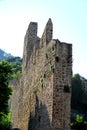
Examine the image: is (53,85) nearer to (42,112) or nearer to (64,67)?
(64,67)

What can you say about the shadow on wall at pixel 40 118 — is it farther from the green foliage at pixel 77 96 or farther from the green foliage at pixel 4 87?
the green foliage at pixel 77 96

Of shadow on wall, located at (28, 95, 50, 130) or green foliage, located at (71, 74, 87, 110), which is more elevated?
green foliage, located at (71, 74, 87, 110)

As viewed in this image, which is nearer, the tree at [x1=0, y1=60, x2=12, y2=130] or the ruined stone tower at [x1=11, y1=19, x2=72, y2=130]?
the ruined stone tower at [x1=11, y1=19, x2=72, y2=130]

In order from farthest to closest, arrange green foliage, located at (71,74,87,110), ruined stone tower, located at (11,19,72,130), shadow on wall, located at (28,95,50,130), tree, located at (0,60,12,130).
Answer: green foliage, located at (71,74,87,110), tree, located at (0,60,12,130), shadow on wall, located at (28,95,50,130), ruined stone tower, located at (11,19,72,130)

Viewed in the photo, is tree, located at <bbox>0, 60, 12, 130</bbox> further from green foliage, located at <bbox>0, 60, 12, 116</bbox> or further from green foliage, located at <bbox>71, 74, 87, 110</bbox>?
green foliage, located at <bbox>71, 74, 87, 110</bbox>

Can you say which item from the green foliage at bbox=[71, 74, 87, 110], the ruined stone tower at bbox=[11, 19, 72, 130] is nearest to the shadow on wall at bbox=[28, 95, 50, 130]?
the ruined stone tower at bbox=[11, 19, 72, 130]

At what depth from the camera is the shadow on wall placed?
14.5 metres

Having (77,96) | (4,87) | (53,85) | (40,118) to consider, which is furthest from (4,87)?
(77,96)

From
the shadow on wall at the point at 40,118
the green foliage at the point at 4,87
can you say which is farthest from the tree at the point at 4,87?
the shadow on wall at the point at 40,118

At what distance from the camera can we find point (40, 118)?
16406 mm

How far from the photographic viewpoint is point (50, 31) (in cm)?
1633

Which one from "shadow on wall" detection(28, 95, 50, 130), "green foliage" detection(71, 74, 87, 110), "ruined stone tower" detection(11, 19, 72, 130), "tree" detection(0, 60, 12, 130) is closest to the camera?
"ruined stone tower" detection(11, 19, 72, 130)

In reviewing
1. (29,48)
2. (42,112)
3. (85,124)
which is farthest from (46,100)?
(85,124)

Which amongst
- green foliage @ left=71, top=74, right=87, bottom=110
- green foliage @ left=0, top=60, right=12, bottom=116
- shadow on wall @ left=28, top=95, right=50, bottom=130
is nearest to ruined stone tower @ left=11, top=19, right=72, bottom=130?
shadow on wall @ left=28, top=95, right=50, bottom=130
